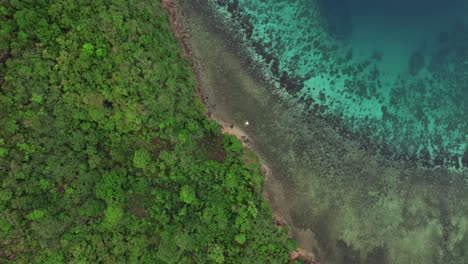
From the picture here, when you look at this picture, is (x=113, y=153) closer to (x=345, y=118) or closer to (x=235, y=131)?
(x=235, y=131)

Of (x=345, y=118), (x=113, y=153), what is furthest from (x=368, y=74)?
(x=113, y=153)

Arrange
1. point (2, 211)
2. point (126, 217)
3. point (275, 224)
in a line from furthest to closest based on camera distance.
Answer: point (275, 224)
point (126, 217)
point (2, 211)

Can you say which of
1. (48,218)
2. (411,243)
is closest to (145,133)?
(48,218)

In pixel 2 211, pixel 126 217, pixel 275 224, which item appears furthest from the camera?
pixel 275 224

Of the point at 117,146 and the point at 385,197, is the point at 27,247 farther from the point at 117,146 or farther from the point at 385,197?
the point at 385,197

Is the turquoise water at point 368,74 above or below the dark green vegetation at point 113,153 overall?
above

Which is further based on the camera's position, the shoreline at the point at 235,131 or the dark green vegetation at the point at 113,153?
the shoreline at the point at 235,131
